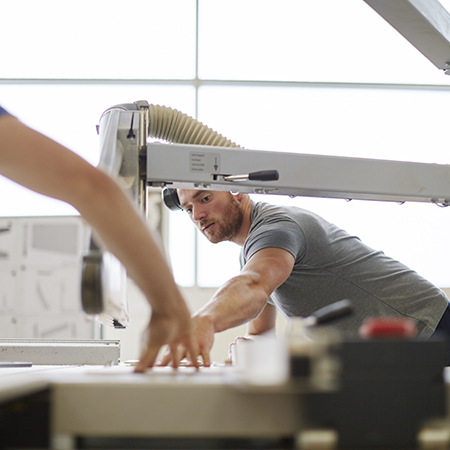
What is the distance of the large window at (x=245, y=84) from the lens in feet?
12.1

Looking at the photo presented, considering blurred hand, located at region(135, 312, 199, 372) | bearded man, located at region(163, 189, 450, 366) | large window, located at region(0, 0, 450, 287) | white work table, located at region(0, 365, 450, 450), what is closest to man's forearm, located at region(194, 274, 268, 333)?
bearded man, located at region(163, 189, 450, 366)

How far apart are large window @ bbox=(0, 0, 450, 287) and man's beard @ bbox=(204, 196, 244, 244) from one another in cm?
183

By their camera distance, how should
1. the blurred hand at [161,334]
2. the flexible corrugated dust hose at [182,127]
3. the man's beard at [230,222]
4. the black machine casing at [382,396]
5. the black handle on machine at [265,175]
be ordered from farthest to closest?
the man's beard at [230,222], the flexible corrugated dust hose at [182,127], the black handle on machine at [265,175], the blurred hand at [161,334], the black machine casing at [382,396]

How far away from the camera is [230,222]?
1803 millimetres

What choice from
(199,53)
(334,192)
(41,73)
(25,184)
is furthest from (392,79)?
(25,184)

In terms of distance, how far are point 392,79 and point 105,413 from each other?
3933mm

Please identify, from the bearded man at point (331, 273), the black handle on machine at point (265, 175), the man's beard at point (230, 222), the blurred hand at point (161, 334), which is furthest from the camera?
the man's beard at point (230, 222)

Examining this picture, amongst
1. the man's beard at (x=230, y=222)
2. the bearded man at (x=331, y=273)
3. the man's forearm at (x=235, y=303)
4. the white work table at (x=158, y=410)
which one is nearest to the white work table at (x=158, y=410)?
the white work table at (x=158, y=410)

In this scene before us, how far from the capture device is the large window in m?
3.70

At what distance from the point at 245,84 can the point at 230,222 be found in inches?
88.5

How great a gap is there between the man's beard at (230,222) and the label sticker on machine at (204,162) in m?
0.76

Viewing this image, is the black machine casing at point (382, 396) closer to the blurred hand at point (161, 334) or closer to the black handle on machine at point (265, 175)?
the blurred hand at point (161, 334)

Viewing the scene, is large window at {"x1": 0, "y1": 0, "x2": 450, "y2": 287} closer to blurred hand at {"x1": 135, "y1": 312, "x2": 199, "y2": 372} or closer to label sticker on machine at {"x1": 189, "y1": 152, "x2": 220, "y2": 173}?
label sticker on machine at {"x1": 189, "y1": 152, "x2": 220, "y2": 173}

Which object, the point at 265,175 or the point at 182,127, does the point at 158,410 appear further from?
the point at 182,127
